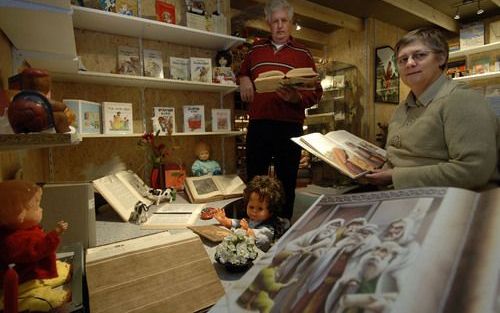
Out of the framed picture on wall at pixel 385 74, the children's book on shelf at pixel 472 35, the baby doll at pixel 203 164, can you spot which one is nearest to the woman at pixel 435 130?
the baby doll at pixel 203 164

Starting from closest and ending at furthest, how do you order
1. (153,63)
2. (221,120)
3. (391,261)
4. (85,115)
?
1. (391,261)
2. (85,115)
3. (153,63)
4. (221,120)

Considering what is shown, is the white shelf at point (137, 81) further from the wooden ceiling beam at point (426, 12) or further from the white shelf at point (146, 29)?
the wooden ceiling beam at point (426, 12)

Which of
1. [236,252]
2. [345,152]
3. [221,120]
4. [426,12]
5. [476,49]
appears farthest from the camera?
[426,12]

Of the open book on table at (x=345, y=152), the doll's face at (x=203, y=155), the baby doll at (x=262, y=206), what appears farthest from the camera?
the doll's face at (x=203, y=155)

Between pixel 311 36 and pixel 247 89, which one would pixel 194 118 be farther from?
pixel 311 36

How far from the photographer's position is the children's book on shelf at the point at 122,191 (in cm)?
154

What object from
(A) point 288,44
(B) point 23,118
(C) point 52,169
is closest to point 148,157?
(C) point 52,169

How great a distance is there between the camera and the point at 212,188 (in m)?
2.01

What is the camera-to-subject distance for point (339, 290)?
1.17 feet

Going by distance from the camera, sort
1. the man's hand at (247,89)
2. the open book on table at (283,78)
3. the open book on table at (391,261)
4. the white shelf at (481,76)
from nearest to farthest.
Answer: the open book on table at (391,261) → the open book on table at (283,78) → the man's hand at (247,89) → the white shelf at (481,76)

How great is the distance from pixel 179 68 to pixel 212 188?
3.02 feet

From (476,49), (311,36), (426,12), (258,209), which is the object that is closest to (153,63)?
(258,209)

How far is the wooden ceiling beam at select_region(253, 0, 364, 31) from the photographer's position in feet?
10.6

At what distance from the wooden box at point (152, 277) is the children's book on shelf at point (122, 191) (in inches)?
27.3
